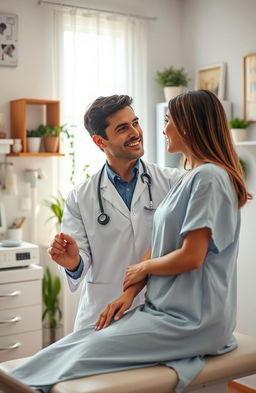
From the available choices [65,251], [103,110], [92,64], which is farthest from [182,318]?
[92,64]

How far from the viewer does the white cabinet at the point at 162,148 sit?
427 centimetres

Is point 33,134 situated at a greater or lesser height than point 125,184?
greater

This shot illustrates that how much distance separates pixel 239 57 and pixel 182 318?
2543mm

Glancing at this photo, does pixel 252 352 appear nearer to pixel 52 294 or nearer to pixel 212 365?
pixel 212 365

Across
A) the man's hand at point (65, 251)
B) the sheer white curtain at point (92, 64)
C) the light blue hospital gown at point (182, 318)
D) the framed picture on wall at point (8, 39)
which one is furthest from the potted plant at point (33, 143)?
the light blue hospital gown at point (182, 318)

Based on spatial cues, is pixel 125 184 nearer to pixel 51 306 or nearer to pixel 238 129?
pixel 238 129

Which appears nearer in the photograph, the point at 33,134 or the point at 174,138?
the point at 174,138

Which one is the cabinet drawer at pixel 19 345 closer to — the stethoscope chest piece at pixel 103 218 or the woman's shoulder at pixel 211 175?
the stethoscope chest piece at pixel 103 218

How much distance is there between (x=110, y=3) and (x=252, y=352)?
2910 mm

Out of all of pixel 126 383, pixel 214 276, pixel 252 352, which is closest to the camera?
pixel 126 383

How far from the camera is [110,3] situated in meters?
4.19

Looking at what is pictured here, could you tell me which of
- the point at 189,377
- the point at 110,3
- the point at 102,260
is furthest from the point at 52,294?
the point at 189,377

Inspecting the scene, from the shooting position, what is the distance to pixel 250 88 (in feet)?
12.6

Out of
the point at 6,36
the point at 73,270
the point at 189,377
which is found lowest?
the point at 189,377
